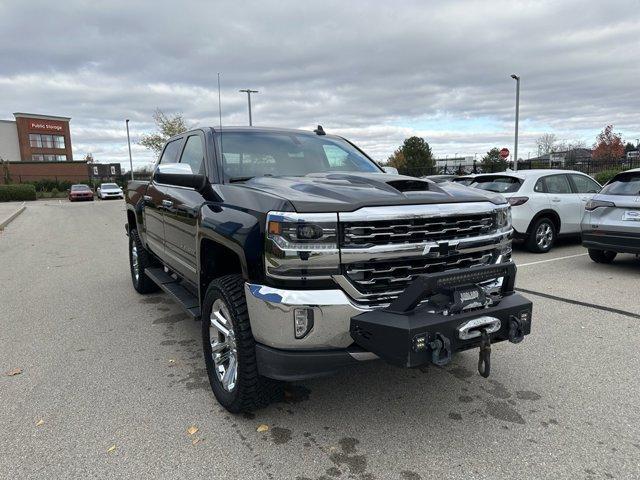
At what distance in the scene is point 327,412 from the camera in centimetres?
331

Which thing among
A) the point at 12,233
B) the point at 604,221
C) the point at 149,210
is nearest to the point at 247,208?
the point at 149,210

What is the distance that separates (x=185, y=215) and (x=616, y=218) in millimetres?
6097

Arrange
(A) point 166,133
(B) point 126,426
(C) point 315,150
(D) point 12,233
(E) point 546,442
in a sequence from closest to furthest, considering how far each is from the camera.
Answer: (E) point 546,442 → (B) point 126,426 → (C) point 315,150 → (D) point 12,233 → (A) point 166,133

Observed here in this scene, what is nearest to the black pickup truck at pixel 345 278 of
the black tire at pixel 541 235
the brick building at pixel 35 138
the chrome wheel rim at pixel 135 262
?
the chrome wheel rim at pixel 135 262

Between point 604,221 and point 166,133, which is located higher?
point 166,133

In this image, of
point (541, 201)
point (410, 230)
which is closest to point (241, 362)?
point (410, 230)

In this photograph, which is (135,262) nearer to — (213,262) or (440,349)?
(213,262)

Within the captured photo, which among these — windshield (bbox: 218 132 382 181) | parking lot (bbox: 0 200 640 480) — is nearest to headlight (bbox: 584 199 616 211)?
parking lot (bbox: 0 200 640 480)

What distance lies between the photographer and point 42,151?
77.7 metres

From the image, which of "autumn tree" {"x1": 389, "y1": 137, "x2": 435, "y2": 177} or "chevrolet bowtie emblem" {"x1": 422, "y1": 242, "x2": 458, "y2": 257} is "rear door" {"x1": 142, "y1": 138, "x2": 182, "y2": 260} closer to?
"chevrolet bowtie emblem" {"x1": 422, "y1": 242, "x2": 458, "y2": 257}

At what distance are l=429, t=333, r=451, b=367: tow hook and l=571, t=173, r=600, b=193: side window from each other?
837 cm

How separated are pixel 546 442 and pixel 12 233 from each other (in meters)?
15.6

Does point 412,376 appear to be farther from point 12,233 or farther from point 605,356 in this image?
point 12,233

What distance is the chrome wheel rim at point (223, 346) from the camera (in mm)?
3195
